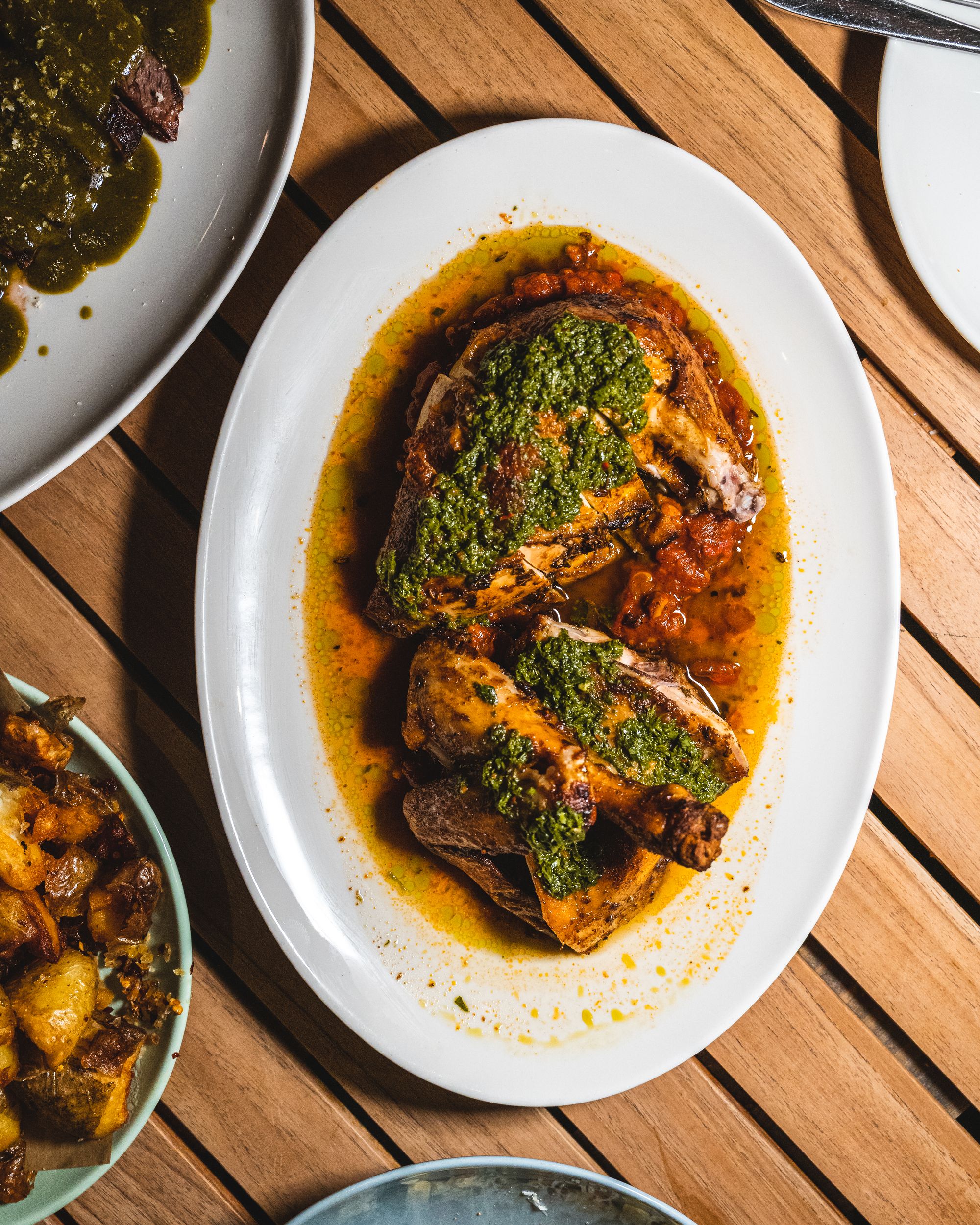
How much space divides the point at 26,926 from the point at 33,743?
52 cm

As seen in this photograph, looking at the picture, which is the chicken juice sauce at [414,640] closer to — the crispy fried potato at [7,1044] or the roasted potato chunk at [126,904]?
the roasted potato chunk at [126,904]

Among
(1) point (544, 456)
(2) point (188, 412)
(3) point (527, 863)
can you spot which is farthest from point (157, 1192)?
(1) point (544, 456)

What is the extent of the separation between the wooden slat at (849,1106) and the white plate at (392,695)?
342mm

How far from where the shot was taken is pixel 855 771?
2.59 metres

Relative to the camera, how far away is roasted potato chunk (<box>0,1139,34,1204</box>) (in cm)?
233

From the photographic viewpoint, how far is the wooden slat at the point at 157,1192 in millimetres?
2752

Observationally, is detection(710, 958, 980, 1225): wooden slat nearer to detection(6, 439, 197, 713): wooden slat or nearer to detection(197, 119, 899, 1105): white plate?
detection(197, 119, 899, 1105): white plate

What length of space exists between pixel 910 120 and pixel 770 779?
225cm

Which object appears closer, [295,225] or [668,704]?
[668,704]

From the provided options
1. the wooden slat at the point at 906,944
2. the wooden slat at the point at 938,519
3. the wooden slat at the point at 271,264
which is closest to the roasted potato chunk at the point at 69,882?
the wooden slat at the point at 271,264

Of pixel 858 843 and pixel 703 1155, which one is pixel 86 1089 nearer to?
pixel 703 1155

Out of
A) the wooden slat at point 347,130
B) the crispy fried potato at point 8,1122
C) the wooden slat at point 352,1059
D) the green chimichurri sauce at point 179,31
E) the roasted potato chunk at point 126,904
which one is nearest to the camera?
the crispy fried potato at point 8,1122

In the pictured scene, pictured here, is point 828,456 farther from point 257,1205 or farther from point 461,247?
point 257,1205

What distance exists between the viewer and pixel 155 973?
261 cm
